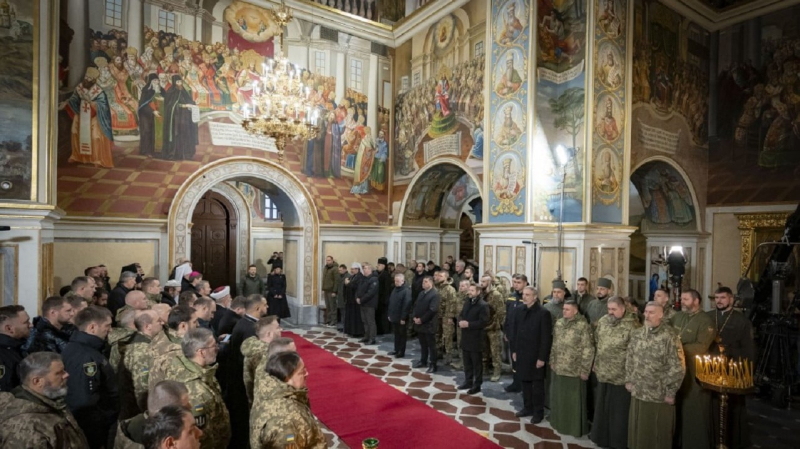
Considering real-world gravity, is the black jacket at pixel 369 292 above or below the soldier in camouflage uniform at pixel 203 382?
below

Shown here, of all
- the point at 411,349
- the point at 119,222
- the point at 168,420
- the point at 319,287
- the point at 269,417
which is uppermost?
the point at 119,222

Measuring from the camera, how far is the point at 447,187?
1359 cm

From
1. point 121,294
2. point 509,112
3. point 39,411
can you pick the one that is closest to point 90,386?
point 39,411

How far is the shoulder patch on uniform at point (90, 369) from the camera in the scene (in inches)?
133

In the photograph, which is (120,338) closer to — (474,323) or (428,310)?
(474,323)

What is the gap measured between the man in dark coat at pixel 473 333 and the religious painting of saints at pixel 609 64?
5.68 m

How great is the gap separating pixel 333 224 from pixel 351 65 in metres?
4.72

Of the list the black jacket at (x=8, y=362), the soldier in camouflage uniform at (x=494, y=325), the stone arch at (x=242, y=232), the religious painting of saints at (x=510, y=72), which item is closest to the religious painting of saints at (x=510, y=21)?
the religious painting of saints at (x=510, y=72)

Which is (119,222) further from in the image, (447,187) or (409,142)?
(447,187)

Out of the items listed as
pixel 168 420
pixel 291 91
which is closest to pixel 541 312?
pixel 168 420

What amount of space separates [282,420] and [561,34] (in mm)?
9759

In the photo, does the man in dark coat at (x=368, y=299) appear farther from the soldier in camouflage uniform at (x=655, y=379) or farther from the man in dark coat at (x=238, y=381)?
the soldier in camouflage uniform at (x=655, y=379)

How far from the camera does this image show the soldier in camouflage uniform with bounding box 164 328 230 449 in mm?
3057

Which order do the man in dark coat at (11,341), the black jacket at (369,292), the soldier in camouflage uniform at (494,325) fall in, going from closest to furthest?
1. the man in dark coat at (11,341)
2. the soldier in camouflage uniform at (494,325)
3. the black jacket at (369,292)
